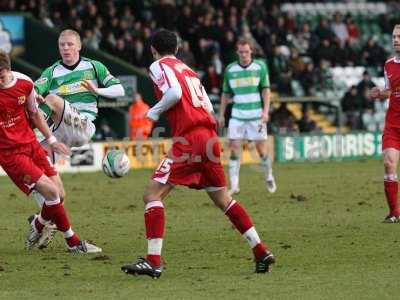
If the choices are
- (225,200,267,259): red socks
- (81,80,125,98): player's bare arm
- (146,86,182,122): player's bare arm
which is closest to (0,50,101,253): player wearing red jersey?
(81,80,125,98): player's bare arm

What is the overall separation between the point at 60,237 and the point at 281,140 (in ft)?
50.7

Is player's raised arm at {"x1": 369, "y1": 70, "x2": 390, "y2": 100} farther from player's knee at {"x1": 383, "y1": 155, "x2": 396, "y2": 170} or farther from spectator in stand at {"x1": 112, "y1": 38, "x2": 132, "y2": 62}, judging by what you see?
spectator in stand at {"x1": 112, "y1": 38, "x2": 132, "y2": 62}

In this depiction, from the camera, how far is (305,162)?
28359mm

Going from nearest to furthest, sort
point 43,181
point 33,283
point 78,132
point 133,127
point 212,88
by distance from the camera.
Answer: point 33,283 < point 43,181 < point 78,132 < point 133,127 < point 212,88

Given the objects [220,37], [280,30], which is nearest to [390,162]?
[220,37]

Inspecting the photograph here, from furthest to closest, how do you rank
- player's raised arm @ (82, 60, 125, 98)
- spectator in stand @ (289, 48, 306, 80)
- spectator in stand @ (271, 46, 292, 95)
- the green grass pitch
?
1. spectator in stand @ (289, 48, 306, 80)
2. spectator in stand @ (271, 46, 292, 95)
3. player's raised arm @ (82, 60, 125, 98)
4. the green grass pitch

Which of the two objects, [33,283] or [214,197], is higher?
[214,197]

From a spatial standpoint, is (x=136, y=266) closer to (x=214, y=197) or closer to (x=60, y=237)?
(x=214, y=197)

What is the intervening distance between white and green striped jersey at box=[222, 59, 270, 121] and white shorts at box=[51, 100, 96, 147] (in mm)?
6304

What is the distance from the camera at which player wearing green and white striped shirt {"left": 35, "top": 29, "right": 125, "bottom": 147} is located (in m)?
12.5

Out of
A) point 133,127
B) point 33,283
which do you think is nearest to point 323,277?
point 33,283

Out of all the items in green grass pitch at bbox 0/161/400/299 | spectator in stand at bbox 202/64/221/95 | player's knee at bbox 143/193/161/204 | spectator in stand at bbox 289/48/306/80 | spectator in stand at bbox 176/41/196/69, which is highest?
spectator in stand at bbox 176/41/196/69

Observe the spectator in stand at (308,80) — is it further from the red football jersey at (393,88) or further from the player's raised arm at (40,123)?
the player's raised arm at (40,123)

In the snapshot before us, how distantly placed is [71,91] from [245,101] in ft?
21.6
